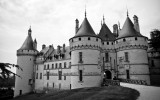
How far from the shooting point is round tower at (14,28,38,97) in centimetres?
4441

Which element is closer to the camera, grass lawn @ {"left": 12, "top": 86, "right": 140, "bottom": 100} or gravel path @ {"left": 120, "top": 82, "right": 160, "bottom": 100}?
gravel path @ {"left": 120, "top": 82, "right": 160, "bottom": 100}

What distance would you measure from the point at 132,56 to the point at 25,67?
110ft

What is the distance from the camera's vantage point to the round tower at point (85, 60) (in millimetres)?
26422

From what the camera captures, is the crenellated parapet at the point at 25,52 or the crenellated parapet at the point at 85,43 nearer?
the crenellated parapet at the point at 85,43

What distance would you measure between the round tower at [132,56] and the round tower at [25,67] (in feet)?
97.6

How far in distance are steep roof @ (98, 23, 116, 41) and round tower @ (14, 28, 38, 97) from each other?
25033 millimetres

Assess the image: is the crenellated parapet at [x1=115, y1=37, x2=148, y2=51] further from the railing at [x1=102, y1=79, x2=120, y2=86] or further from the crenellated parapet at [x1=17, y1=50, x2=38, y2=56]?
the crenellated parapet at [x1=17, y1=50, x2=38, y2=56]

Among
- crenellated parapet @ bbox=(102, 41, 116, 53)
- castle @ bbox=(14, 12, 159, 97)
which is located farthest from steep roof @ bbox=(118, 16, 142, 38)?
crenellated parapet @ bbox=(102, 41, 116, 53)

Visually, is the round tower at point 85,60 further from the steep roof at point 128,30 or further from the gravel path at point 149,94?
the gravel path at point 149,94

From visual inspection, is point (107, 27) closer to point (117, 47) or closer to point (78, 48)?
point (117, 47)

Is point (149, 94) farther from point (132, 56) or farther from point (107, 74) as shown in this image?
point (107, 74)

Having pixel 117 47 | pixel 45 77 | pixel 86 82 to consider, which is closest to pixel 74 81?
pixel 86 82

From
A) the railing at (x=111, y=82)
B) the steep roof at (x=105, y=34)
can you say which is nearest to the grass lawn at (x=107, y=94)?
the railing at (x=111, y=82)

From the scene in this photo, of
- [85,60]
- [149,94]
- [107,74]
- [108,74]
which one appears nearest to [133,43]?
[108,74]
